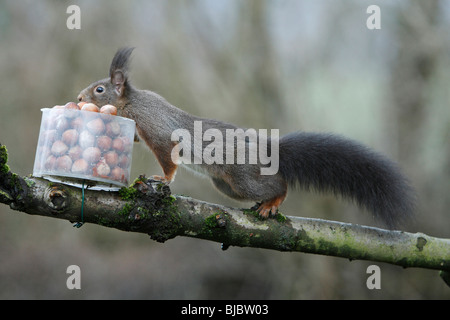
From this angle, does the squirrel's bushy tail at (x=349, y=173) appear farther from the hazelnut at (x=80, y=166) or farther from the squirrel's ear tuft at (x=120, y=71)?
the hazelnut at (x=80, y=166)

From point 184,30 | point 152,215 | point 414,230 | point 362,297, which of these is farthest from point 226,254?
point 152,215

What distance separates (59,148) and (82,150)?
104mm

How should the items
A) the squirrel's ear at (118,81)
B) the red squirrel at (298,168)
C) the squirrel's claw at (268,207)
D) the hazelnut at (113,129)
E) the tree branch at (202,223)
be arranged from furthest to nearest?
the squirrel's ear at (118,81) → the red squirrel at (298,168) → the squirrel's claw at (268,207) → the hazelnut at (113,129) → the tree branch at (202,223)

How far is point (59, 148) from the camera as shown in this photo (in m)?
2.20

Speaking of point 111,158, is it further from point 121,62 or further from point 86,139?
point 121,62

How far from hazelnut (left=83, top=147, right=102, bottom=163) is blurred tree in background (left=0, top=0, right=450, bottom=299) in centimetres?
335

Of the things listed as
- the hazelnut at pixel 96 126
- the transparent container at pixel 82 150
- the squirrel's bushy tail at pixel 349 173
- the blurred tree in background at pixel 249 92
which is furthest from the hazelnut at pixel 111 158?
the blurred tree in background at pixel 249 92

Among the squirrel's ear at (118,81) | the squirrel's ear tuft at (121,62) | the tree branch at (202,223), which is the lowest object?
the tree branch at (202,223)

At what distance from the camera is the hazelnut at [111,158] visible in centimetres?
223

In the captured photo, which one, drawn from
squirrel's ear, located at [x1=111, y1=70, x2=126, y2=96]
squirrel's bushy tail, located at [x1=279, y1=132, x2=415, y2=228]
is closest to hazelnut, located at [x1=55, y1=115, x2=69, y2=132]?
squirrel's ear, located at [x1=111, y1=70, x2=126, y2=96]

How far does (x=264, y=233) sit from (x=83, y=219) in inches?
37.3

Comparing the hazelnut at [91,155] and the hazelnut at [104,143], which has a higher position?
the hazelnut at [104,143]

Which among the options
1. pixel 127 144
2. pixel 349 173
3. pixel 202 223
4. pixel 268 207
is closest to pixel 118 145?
pixel 127 144

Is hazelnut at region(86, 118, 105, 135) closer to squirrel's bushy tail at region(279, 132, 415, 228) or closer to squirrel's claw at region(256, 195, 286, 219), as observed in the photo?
squirrel's claw at region(256, 195, 286, 219)
